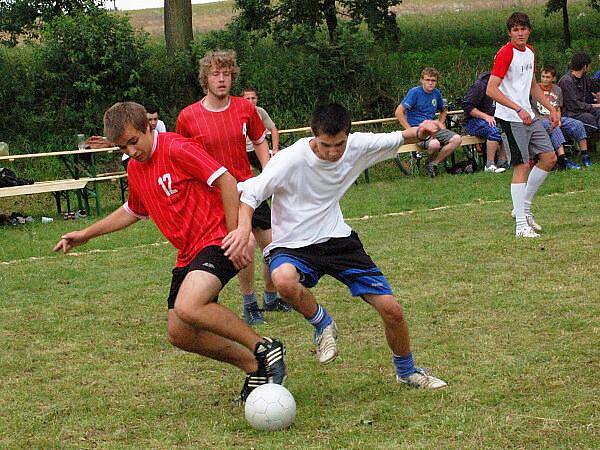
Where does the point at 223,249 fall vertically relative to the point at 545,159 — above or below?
above

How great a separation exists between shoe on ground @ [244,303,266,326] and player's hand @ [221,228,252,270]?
2.25 metres

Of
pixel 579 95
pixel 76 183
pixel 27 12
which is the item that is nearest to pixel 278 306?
pixel 76 183

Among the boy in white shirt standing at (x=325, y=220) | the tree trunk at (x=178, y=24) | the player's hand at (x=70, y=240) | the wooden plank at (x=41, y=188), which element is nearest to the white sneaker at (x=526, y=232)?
the boy in white shirt standing at (x=325, y=220)

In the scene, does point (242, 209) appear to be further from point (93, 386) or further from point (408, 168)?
point (408, 168)

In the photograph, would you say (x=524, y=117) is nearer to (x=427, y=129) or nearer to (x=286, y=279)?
(x=427, y=129)

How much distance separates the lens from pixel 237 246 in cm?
533

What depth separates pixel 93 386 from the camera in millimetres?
6164

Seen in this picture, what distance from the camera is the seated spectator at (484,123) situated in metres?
16.2

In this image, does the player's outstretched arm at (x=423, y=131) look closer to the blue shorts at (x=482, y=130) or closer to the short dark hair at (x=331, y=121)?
the short dark hair at (x=331, y=121)

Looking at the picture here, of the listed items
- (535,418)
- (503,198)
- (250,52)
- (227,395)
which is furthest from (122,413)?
(250,52)

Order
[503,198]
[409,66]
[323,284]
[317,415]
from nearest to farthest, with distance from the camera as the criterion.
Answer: [317,415] < [323,284] < [503,198] < [409,66]

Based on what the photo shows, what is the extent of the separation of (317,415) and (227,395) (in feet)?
2.34

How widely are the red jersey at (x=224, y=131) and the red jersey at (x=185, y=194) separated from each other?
1.87m

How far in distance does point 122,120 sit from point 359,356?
2093 mm
